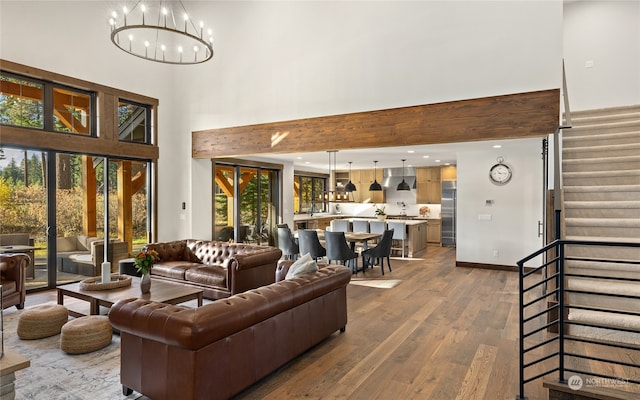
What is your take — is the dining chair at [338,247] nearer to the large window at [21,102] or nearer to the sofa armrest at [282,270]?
the sofa armrest at [282,270]

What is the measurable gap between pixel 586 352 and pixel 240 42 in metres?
7.49

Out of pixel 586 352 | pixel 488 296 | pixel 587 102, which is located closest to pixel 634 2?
pixel 587 102

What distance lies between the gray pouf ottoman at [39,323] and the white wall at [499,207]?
7.27 metres

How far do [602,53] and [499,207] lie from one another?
3.67 metres

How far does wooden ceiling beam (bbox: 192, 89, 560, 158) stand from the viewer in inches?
195

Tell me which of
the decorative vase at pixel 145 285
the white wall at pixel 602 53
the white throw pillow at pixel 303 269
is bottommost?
the decorative vase at pixel 145 285

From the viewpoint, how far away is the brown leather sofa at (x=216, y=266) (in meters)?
5.39

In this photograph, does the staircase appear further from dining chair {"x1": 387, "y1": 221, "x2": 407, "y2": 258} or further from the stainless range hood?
the stainless range hood

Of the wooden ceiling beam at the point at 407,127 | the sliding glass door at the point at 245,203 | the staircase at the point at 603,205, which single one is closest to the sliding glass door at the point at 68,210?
the sliding glass door at the point at 245,203

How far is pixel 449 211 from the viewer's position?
11.0 m

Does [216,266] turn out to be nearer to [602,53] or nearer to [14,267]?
[14,267]

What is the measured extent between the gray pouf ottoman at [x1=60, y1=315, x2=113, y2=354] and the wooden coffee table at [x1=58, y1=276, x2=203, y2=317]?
33 centimetres

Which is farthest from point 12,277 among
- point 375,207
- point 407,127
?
point 375,207

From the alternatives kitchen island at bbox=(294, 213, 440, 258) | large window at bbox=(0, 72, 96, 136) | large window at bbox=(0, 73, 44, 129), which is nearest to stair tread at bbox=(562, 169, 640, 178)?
kitchen island at bbox=(294, 213, 440, 258)
